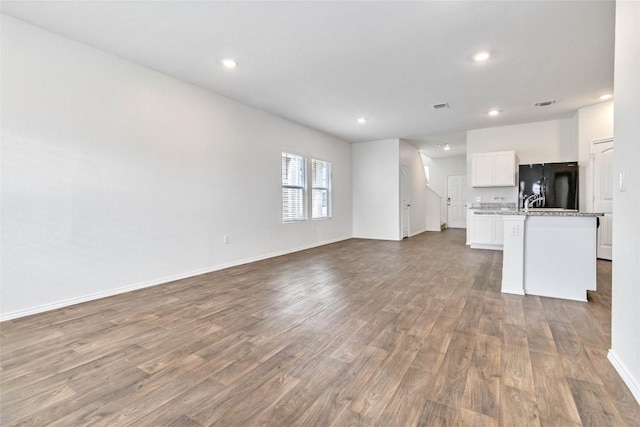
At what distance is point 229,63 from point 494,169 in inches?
219

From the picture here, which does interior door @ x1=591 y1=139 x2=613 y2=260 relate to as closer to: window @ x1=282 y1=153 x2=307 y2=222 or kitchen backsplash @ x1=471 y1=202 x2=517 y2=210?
kitchen backsplash @ x1=471 y1=202 x2=517 y2=210

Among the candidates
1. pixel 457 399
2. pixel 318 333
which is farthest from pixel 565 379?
pixel 318 333

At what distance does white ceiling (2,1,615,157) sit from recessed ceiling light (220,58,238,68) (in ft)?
0.24

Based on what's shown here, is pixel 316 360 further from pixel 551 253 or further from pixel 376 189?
pixel 376 189

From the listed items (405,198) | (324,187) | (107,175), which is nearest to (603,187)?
(405,198)

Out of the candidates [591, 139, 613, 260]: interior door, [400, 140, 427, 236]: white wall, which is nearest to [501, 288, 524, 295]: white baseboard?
[591, 139, 613, 260]: interior door

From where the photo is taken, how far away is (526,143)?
6.19 m

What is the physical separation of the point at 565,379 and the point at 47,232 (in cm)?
422

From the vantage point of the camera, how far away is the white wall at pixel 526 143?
19.2 feet

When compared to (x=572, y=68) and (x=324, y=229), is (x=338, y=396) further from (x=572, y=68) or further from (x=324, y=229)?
(x=324, y=229)

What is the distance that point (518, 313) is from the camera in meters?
2.69

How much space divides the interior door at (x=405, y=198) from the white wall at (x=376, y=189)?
0.33m

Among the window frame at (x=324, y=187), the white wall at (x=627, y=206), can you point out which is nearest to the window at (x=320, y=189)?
the window frame at (x=324, y=187)

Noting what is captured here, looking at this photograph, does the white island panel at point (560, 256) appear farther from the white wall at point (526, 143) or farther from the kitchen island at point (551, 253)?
the white wall at point (526, 143)
